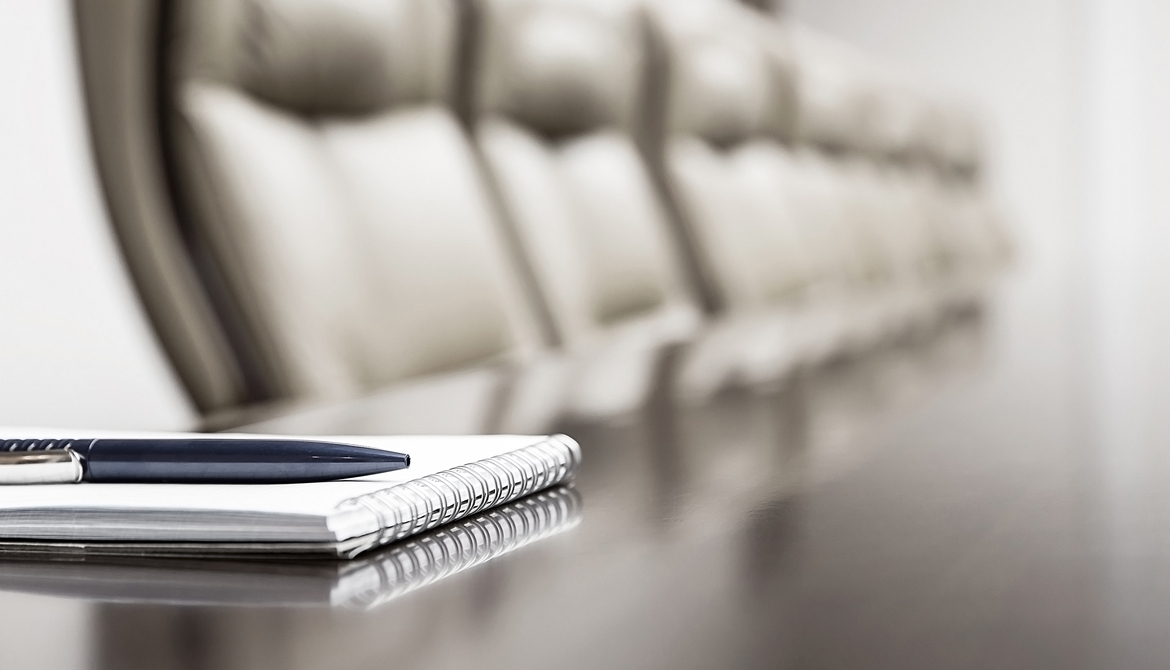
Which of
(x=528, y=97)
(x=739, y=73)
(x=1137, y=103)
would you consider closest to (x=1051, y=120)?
(x=1137, y=103)

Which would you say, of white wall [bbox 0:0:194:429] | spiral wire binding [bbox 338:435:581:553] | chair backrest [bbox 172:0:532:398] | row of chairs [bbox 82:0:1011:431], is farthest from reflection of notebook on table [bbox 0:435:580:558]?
white wall [bbox 0:0:194:429]

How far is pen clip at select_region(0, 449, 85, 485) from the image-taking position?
238 millimetres

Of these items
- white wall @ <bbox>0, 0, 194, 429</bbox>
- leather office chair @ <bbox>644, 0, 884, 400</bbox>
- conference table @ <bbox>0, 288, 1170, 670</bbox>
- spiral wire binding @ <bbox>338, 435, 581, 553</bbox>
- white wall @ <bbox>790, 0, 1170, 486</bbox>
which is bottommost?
conference table @ <bbox>0, 288, 1170, 670</bbox>

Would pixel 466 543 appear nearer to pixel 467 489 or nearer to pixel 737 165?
pixel 467 489

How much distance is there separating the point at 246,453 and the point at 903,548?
0.41 ft

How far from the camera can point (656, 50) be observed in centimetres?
142

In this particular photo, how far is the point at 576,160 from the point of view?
1.25 m

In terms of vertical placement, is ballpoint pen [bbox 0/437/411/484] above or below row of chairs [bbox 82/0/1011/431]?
below

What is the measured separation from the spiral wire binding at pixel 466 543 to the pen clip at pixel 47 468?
0.25 feet

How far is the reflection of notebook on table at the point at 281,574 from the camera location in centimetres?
18

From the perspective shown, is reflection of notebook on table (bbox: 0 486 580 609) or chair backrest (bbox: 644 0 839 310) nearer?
reflection of notebook on table (bbox: 0 486 580 609)

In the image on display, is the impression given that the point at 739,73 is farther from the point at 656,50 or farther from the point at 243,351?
the point at 243,351

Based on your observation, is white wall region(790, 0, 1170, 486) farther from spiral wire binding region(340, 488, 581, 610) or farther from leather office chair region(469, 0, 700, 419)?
spiral wire binding region(340, 488, 581, 610)

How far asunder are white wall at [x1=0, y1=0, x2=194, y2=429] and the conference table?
659 mm
